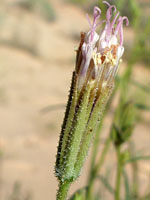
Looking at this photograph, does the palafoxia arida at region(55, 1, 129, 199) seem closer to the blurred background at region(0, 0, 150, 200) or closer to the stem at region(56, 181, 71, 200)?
the stem at region(56, 181, 71, 200)

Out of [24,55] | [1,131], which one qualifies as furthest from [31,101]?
[24,55]

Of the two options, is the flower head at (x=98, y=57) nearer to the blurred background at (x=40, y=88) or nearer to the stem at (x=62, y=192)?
the stem at (x=62, y=192)

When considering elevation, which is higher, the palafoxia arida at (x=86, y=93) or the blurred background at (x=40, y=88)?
the blurred background at (x=40, y=88)

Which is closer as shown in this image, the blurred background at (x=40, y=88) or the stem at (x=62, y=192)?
the stem at (x=62, y=192)

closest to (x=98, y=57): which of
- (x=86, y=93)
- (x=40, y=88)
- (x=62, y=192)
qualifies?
(x=86, y=93)

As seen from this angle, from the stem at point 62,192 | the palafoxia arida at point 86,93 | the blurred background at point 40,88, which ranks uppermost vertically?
the blurred background at point 40,88

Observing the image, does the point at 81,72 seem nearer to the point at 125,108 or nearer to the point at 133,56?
the point at 125,108

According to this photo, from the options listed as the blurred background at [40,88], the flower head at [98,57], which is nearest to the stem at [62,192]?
the flower head at [98,57]
